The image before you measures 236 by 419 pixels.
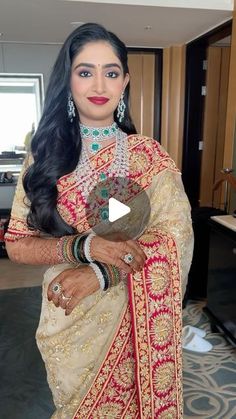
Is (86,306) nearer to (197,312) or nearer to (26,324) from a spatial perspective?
(26,324)

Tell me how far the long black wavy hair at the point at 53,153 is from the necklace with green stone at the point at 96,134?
18 mm

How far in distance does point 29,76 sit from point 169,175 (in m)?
3.54

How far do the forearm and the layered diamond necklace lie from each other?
5.8 inches

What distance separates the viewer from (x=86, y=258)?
738 mm

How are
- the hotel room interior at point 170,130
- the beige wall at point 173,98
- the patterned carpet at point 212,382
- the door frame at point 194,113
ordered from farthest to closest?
the beige wall at point 173,98 → the door frame at point 194,113 → the hotel room interior at point 170,130 → the patterned carpet at point 212,382

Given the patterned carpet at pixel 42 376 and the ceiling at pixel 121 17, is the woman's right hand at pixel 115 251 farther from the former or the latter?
the ceiling at pixel 121 17

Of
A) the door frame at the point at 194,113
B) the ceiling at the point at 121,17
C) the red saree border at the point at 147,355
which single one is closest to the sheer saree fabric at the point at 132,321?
the red saree border at the point at 147,355

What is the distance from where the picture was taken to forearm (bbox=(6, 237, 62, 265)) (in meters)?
0.78

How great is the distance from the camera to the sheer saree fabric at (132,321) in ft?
2.67

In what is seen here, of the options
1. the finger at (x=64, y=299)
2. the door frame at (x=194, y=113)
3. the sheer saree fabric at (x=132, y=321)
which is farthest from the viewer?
the door frame at (x=194, y=113)

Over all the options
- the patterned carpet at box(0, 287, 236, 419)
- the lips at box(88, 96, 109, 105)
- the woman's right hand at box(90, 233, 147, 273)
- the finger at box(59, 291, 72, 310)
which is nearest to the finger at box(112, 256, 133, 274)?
the woman's right hand at box(90, 233, 147, 273)

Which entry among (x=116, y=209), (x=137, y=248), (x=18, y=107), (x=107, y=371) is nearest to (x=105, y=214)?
(x=116, y=209)

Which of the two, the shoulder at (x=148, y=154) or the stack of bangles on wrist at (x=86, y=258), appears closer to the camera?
the stack of bangles on wrist at (x=86, y=258)

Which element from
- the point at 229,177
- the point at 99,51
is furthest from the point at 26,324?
the point at 99,51
